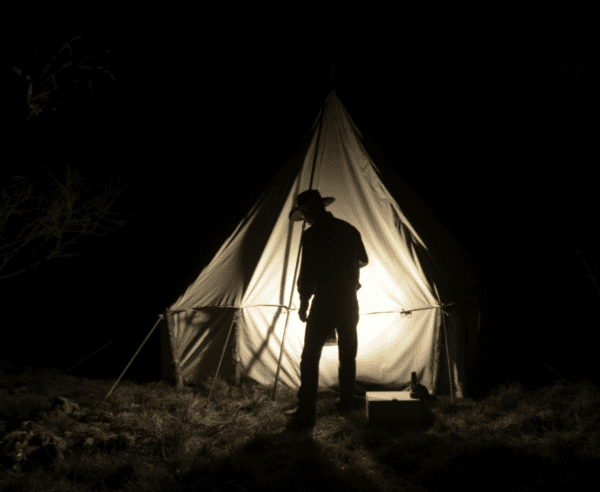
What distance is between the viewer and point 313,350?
332 centimetres

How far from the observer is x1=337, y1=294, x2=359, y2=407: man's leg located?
11.0ft

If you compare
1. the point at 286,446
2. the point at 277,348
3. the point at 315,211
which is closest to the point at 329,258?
the point at 315,211

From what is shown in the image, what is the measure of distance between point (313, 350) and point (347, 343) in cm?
26

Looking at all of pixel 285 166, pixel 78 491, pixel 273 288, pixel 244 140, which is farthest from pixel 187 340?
pixel 244 140

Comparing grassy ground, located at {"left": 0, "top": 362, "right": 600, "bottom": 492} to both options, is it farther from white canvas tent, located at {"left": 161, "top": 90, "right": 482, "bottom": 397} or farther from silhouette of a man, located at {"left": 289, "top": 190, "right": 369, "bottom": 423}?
white canvas tent, located at {"left": 161, "top": 90, "right": 482, "bottom": 397}

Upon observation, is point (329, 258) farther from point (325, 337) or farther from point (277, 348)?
point (277, 348)

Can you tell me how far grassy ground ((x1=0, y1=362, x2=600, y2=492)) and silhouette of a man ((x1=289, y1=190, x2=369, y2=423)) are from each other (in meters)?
0.31

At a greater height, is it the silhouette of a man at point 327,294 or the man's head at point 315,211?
the man's head at point 315,211

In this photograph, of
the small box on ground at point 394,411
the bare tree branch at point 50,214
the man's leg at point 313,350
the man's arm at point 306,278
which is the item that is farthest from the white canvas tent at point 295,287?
the bare tree branch at point 50,214

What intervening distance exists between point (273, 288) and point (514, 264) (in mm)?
3721

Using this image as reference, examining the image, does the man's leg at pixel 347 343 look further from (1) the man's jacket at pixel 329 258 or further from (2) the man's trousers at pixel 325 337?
(1) the man's jacket at pixel 329 258

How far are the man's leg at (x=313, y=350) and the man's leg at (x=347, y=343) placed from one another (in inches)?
4.2

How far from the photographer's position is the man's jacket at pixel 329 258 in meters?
3.37

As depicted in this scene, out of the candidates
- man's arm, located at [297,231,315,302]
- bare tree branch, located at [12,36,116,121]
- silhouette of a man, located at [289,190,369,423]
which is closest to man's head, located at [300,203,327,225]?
silhouette of a man, located at [289,190,369,423]
